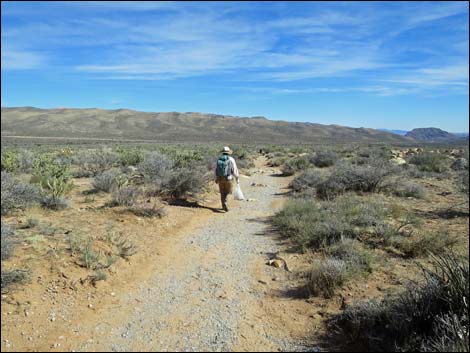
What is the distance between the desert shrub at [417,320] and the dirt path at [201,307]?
0.71 meters

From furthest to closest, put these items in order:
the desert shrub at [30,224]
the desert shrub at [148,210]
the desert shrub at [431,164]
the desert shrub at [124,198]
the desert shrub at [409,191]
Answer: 1. the desert shrub at [431,164]
2. the desert shrub at [409,191]
3. the desert shrub at [124,198]
4. the desert shrub at [148,210]
5. the desert shrub at [30,224]

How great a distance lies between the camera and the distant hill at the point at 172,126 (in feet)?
343

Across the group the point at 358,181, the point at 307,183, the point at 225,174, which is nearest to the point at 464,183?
the point at 358,181

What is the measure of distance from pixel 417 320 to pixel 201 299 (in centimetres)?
263

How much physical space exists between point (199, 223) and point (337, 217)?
321cm

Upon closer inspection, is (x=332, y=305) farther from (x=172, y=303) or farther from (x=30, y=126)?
(x=30, y=126)

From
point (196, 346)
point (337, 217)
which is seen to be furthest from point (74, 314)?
point (337, 217)

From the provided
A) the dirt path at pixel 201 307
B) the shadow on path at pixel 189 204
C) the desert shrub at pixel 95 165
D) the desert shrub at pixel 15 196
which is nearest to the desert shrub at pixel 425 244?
the dirt path at pixel 201 307

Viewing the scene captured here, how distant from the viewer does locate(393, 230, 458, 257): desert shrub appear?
21.4 feet

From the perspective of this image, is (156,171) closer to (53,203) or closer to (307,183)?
(53,203)

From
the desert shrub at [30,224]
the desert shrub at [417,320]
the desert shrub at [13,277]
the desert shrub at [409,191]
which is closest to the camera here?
the desert shrub at [417,320]

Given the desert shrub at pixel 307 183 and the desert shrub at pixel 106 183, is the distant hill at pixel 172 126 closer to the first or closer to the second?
the desert shrub at pixel 307 183

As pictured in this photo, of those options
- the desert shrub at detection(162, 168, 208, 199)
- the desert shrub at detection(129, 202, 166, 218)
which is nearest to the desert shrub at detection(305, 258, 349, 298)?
the desert shrub at detection(129, 202, 166, 218)

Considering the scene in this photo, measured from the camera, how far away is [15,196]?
8.09 metres
